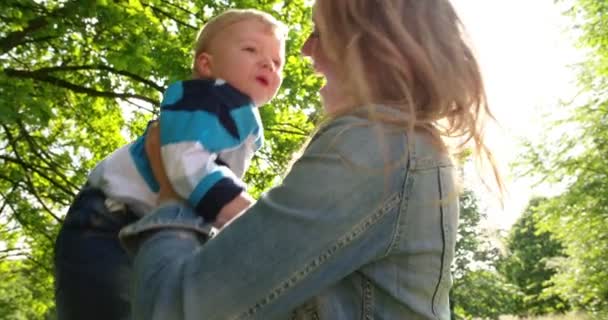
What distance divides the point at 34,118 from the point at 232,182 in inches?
229

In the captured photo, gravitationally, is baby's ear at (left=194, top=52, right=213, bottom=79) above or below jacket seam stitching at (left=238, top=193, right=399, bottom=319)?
above

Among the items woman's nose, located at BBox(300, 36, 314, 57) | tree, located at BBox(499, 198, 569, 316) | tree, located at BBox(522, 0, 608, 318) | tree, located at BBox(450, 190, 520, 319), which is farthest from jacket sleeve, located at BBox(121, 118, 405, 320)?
tree, located at BBox(499, 198, 569, 316)

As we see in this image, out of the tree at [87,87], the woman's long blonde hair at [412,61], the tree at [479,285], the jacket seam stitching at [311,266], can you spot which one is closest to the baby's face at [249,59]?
the woman's long blonde hair at [412,61]

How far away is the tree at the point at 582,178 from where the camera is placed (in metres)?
24.4

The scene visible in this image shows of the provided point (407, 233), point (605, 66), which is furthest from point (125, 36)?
point (605, 66)

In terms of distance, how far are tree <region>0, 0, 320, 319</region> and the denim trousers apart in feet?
14.1

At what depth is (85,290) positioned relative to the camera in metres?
2.30

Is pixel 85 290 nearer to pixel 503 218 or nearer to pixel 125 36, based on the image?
pixel 503 218

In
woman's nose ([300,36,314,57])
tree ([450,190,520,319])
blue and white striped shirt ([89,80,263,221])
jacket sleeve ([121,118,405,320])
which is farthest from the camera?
tree ([450,190,520,319])

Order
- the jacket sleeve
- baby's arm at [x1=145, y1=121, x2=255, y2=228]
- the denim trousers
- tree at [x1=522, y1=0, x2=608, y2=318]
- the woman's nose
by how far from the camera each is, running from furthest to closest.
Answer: tree at [x1=522, y1=0, x2=608, y2=318] < the denim trousers < baby's arm at [x1=145, y1=121, x2=255, y2=228] < the woman's nose < the jacket sleeve

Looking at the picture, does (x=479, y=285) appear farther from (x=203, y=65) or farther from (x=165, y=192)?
(x=165, y=192)

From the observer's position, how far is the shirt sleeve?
194 centimetres

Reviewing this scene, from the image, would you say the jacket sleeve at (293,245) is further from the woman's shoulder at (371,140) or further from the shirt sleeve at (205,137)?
the shirt sleeve at (205,137)

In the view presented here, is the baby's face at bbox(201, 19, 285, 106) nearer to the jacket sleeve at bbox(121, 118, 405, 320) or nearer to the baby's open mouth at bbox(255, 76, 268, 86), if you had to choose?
the baby's open mouth at bbox(255, 76, 268, 86)
